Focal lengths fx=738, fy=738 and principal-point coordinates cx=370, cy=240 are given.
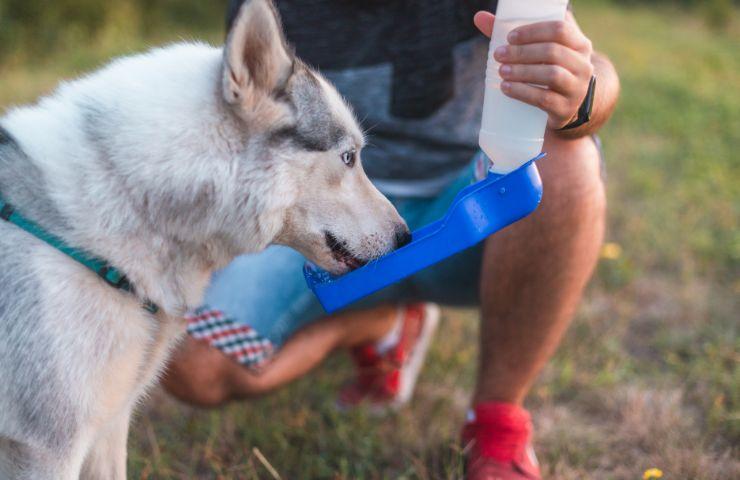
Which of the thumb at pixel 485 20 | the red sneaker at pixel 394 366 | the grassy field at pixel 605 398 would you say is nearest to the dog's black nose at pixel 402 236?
the thumb at pixel 485 20

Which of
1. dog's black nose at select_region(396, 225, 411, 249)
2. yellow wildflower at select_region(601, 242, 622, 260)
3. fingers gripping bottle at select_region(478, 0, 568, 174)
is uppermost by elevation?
fingers gripping bottle at select_region(478, 0, 568, 174)

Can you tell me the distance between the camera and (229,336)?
2.56m

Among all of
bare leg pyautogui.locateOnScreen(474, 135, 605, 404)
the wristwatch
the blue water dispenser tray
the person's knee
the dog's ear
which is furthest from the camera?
the person's knee

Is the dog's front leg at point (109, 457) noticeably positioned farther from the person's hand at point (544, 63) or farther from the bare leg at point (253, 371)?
the person's hand at point (544, 63)

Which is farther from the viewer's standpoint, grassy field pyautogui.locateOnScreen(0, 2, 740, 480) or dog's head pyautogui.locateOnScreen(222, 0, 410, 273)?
grassy field pyautogui.locateOnScreen(0, 2, 740, 480)

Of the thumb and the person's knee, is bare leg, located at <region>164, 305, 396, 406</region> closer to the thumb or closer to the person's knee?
the person's knee

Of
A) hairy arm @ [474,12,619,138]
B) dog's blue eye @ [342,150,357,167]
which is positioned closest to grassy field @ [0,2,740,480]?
dog's blue eye @ [342,150,357,167]

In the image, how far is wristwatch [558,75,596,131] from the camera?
1.91 metres

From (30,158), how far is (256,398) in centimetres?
134

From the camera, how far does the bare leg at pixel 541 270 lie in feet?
7.33

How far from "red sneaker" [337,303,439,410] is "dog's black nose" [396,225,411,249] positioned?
1.10m

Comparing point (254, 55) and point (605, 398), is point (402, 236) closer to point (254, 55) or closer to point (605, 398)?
point (254, 55)

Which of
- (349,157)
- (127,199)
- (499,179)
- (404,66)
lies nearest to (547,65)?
(499,179)

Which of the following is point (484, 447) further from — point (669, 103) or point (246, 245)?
point (669, 103)
